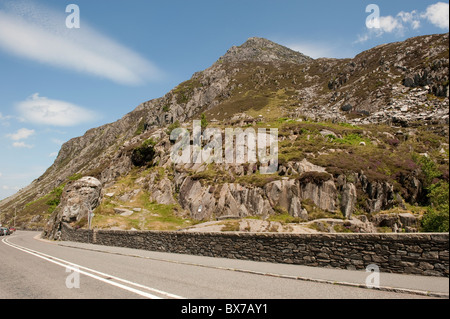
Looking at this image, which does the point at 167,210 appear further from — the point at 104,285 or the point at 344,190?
the point at 104,285

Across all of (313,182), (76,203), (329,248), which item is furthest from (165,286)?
(76,203)

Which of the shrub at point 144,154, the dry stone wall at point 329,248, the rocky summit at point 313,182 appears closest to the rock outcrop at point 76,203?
the rocky summit at point 313,182

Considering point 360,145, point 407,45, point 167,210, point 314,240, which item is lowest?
point 167,210

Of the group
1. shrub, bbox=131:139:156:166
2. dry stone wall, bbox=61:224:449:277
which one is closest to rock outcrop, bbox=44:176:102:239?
shrub, bbox=131:139:156:166

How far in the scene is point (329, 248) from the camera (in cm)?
1083

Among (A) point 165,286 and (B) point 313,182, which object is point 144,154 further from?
(A) point 165,286

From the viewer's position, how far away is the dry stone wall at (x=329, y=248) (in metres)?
8.39

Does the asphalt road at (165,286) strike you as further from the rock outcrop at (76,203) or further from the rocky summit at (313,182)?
the rock outcrop at (76,203)

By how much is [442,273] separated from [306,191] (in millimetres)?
19923

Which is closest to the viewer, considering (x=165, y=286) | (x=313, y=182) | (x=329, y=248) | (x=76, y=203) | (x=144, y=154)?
(x=165, y=286)

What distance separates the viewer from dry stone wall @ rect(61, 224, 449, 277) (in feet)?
27.5
